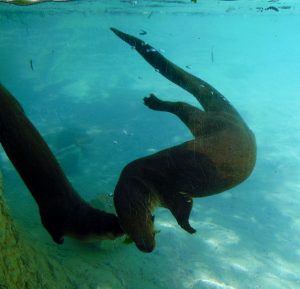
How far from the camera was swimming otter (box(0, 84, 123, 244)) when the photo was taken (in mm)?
2951

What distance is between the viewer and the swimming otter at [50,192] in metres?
2.95

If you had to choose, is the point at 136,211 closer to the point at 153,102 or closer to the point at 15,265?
the point at 15,265

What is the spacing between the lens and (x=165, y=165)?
3625 mm

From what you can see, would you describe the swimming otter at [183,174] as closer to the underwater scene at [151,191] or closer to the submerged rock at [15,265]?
the underwater scene at [151,191]

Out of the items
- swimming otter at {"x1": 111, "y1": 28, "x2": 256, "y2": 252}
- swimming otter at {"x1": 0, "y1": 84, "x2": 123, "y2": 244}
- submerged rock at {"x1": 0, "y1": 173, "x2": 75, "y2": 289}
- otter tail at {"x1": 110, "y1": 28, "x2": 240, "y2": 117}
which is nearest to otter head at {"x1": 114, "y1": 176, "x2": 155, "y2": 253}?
swimming otter at {"x1": 111, "y1": 28, "x2": 256, "y2": 252}

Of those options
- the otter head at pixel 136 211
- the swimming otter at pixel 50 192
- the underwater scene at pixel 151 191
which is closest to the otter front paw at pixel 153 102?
the underwater scene at pixel 151 191

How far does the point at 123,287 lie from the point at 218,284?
7.23 ft

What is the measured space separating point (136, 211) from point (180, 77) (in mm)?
4005

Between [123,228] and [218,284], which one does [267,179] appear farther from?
[123,228]

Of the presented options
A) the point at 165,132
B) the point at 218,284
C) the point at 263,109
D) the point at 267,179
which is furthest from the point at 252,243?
the point at 263,109

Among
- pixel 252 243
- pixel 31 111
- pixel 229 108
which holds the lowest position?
pixel 31 111

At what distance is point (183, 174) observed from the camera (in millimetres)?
3648

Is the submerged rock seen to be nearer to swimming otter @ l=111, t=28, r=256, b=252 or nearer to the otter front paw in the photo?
swimming otter @ l=111, t=28, r=256, b=252

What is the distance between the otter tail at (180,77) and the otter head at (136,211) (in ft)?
9.92
